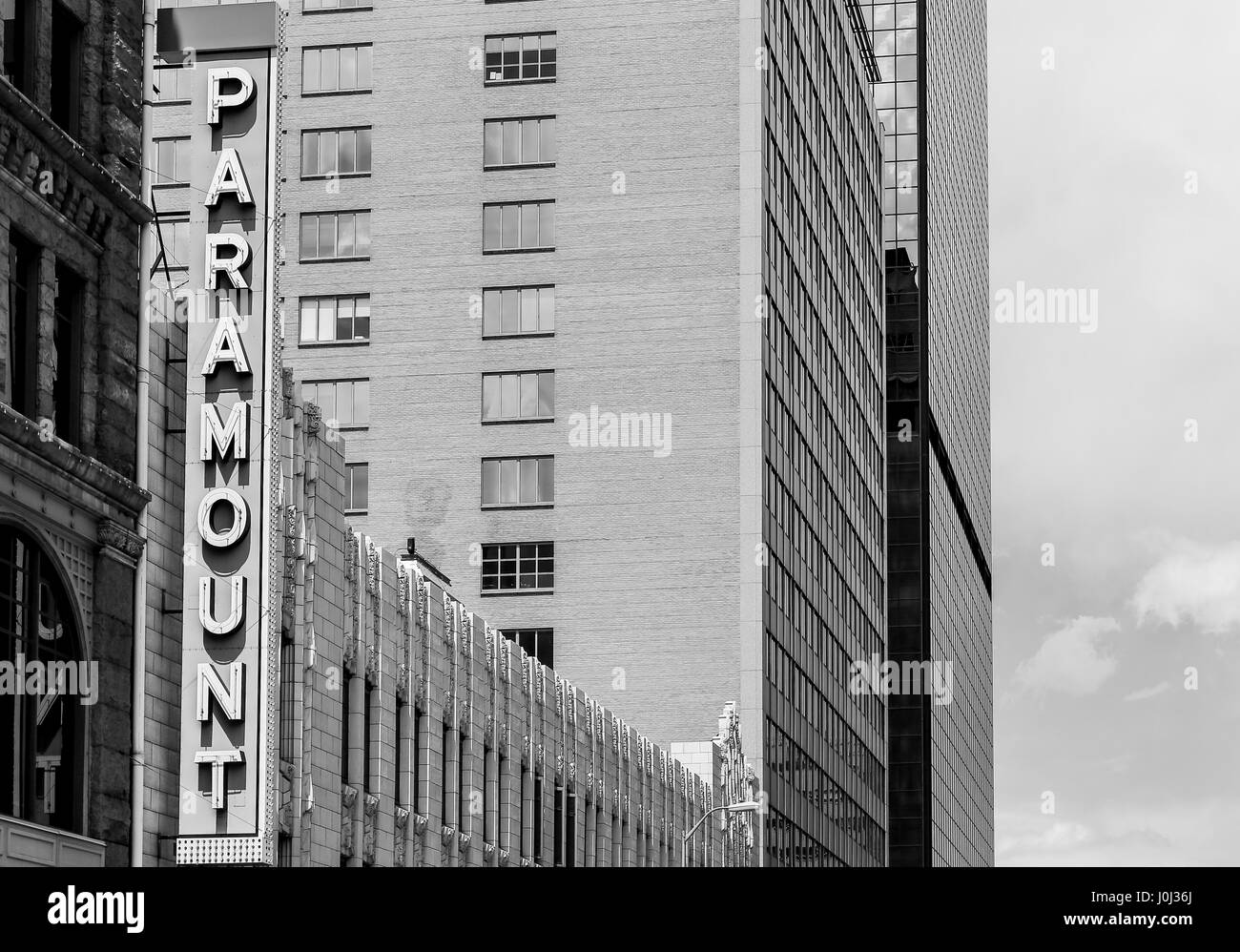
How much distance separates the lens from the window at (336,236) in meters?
82.9

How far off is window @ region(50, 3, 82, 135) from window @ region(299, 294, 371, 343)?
52.3 meters

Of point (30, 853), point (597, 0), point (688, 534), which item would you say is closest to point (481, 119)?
point (597, 0)

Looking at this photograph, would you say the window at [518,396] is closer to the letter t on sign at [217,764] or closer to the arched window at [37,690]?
the letter t on sign at [217,764]

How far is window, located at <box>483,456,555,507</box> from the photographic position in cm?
7869

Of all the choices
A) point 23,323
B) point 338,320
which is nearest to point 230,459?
point 23,323

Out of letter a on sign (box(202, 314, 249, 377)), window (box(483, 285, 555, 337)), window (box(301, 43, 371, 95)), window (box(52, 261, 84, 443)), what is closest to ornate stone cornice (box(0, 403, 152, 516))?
window (box(52, 261, 84, 443))

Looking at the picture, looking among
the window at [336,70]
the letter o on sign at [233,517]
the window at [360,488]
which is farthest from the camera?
the window at [336,70]

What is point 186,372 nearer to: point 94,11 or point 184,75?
point 94,11

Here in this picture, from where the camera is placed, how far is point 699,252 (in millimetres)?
81000

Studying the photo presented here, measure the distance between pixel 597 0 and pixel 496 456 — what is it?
1871cm

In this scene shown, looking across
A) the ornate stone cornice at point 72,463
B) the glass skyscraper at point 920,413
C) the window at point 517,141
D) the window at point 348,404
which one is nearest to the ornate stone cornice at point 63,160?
the ornate stone cornice at point 72,463

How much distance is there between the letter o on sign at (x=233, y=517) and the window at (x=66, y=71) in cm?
544

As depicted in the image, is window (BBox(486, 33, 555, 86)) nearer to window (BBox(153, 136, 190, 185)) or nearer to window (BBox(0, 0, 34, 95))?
window (BBox(153, 136, 190, 185))

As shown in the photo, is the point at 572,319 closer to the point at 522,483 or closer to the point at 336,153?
the point at 522,483
